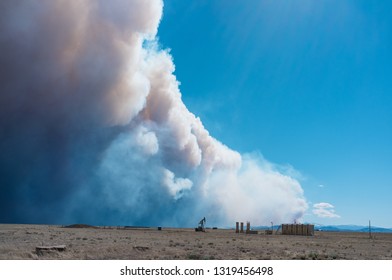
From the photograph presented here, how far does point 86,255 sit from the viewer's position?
27.5 m

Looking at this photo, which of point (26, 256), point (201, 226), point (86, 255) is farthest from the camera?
point (201, 226)

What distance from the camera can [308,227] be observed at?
3386 inches

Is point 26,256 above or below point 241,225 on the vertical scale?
below

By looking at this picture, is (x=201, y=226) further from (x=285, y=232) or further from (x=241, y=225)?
(x=285, y=232)
